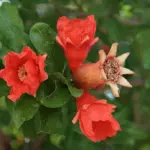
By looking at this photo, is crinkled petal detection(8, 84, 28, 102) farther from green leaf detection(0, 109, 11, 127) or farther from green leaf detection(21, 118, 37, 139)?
green leaf detection(0, 109, 11, 127)

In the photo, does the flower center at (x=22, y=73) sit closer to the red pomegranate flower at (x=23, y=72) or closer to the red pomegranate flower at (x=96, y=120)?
the red pomegranate flower at (x=23, y=72)

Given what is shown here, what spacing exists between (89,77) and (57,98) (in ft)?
0.27

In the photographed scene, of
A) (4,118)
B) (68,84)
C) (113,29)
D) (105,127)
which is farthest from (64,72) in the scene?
(4,118)

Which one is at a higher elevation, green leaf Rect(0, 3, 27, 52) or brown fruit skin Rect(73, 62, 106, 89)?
green leaf Rect(0, 3, 27, 52)

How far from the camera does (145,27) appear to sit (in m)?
1.53

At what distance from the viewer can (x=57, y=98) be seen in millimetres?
966

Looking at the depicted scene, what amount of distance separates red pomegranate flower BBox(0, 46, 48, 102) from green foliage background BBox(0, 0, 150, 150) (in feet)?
0.29

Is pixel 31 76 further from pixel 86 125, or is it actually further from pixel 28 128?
pixel 28 128

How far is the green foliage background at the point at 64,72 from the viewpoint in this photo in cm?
99

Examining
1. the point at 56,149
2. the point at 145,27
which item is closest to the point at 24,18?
the point at 145,27

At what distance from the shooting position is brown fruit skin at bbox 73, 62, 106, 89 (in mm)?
955

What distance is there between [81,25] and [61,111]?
0.24 m

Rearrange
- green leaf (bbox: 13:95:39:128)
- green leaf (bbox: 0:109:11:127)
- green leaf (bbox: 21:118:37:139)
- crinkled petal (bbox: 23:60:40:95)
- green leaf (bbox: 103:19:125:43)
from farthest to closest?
green leaf (bbox: 0:109:11:127) < green leaf (bbox: 103:19:125:43) < green leaf (bbox: 21:118:37:139) < green leaf (bbox: 13:95:39:128) < crinkled petal (bbox: 23:60:40:95)

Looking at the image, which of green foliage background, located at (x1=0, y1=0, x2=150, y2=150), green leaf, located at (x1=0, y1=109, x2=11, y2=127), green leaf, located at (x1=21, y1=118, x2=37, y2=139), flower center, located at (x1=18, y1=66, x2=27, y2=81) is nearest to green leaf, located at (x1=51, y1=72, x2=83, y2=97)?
green foliage background, located at (x1=0, y1=0, x2=150, y2=150)
